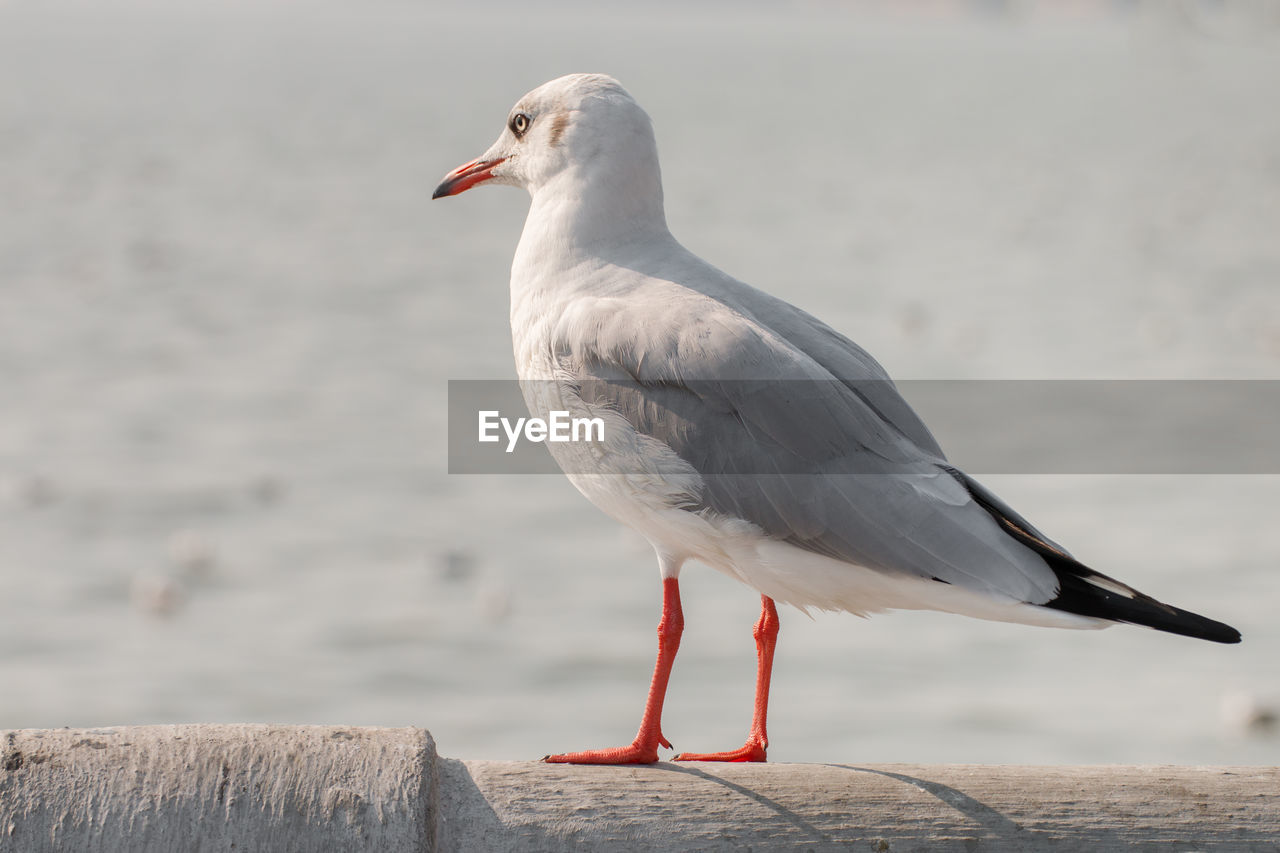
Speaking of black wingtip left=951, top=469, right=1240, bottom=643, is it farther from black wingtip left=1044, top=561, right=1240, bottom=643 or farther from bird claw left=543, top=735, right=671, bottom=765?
bird claw left=543, top=735, right=671, bottom=765

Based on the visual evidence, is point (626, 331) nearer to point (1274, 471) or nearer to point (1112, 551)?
point (1112, 551)

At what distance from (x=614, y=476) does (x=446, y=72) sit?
59504 millimetres

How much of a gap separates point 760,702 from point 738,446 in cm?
63

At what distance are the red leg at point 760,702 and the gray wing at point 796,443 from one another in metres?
0.50

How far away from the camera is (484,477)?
9812 mm

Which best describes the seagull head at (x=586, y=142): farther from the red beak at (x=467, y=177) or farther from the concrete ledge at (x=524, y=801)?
the concrete ledge at (x=524, y=801)

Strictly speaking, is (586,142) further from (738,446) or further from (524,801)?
(524,801)

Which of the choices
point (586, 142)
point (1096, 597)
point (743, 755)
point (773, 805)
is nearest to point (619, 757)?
point (743, 755)

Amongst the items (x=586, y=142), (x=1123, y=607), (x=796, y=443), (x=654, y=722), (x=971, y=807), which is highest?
(x=586, y=142)

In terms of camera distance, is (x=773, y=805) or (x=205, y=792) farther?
(x=773, y=805)

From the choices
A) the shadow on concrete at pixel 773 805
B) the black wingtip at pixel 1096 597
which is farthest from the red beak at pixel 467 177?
the shadow on concrete at pixel 773 805

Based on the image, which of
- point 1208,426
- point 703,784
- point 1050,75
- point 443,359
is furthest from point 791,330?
point 1050,75

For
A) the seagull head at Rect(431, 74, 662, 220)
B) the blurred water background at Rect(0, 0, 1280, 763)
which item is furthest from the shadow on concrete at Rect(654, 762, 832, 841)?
the blurred water background at Rect(0, 0, 1280, 763)

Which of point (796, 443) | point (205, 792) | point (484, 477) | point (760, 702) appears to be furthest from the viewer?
point (484, 477)
